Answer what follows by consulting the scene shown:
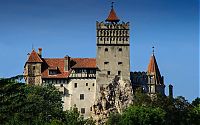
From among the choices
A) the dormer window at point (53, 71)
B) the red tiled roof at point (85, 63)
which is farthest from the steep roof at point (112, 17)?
the dormer window at point (53, 71)

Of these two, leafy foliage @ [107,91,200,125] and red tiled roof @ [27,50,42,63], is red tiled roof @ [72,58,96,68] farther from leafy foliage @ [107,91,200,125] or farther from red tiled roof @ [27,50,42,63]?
leafy foliage @ [107,91,200,125]

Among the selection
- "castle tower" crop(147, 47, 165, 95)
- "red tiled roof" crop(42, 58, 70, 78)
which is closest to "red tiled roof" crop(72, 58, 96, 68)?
"red tiled roof" crop(42, 58, 70, 78)

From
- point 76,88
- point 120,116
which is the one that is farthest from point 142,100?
point 76,88

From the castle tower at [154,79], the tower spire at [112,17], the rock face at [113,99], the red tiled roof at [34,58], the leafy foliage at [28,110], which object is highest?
the tower spire at [112,17]

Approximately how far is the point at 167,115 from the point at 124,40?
19.5m

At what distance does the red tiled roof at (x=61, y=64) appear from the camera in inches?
4983

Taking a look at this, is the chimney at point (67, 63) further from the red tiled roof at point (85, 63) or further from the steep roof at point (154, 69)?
the steep roof at point (154, 69)

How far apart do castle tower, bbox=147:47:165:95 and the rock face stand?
458 cm

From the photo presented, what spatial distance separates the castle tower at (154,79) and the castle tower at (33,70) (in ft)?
59.0

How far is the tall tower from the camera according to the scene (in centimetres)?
12575

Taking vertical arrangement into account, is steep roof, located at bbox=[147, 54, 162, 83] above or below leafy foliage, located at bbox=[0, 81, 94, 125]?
above

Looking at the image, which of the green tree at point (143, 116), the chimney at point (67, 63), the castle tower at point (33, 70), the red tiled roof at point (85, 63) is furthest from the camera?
the chimney at point (67, 63)

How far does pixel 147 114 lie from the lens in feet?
351

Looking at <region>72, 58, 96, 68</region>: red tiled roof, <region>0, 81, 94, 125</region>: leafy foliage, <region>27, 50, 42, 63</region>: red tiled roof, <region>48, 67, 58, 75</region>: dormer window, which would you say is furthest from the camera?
<region>27, 50, 42, 63</region>: red tiled roof
